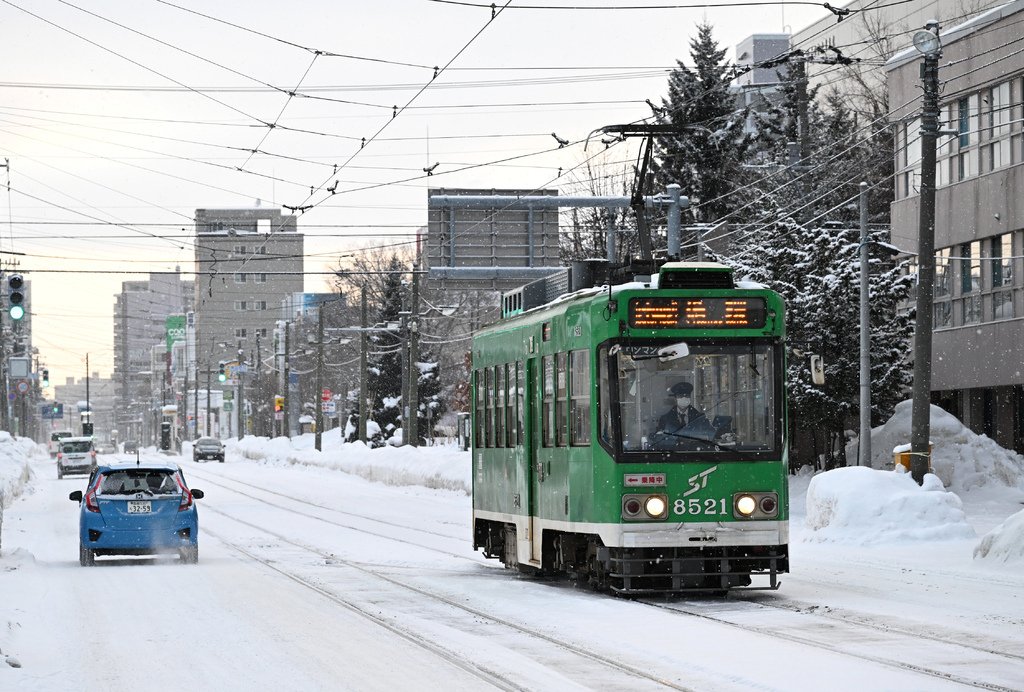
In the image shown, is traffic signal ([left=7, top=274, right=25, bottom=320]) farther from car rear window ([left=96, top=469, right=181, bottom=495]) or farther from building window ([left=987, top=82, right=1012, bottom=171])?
building window ([left=987, top=82, right=1012, bottom=171])

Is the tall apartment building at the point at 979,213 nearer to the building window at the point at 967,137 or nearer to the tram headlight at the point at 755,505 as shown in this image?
the building window at the point at 967,137

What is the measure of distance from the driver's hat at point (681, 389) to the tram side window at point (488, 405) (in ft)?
16.8

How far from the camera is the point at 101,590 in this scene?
18.7m

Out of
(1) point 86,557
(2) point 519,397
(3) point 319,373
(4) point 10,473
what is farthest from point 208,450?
(2) point 519,397

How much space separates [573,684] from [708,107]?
50.3 m

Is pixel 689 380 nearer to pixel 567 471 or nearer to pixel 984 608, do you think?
pixel 567 471

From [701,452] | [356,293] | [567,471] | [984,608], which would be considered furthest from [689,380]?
[356,293]

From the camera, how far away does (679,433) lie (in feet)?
52.9

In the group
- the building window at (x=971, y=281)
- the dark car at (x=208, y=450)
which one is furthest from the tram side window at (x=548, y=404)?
the dark car at (x=208, y=450)

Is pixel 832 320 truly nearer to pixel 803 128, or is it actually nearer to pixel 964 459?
pixel 964 459

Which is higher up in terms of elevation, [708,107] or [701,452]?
[708,107]

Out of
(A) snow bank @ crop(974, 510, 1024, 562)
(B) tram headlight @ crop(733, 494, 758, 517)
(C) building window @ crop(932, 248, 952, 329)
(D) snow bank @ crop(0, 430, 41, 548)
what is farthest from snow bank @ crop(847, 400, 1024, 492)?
(D) snow bank @ crop(0, 430, 41, 548)

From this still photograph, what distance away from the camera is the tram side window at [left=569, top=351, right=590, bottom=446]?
1652 centimetres

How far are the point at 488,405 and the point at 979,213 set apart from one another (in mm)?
25329
